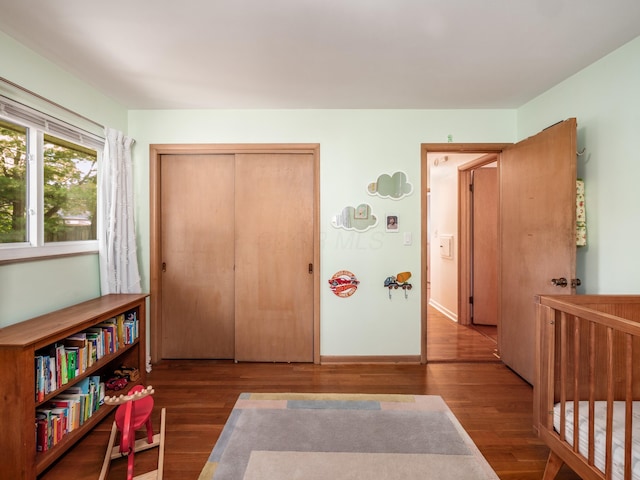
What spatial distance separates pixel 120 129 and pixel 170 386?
2.22 meters

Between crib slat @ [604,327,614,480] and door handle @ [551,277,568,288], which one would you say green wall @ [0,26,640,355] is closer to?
door handle @ [551,277,568,288]

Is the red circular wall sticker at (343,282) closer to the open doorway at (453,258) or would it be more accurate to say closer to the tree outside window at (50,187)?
the open doorway at (453,258)

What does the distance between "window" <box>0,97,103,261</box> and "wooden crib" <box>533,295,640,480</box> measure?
9.43 ft

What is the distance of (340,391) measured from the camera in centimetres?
256

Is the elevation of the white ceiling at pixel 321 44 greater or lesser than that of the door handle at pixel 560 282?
greater

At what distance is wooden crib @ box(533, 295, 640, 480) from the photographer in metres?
1.26

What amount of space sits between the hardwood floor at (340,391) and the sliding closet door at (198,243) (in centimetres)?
46

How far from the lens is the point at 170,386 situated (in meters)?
2.66

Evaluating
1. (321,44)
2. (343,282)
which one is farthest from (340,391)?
(321,44)

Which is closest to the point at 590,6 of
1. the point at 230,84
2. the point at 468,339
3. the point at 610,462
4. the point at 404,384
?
the point at 610,462

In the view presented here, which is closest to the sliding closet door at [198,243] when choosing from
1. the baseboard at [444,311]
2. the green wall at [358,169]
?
the green wall at [358,169]

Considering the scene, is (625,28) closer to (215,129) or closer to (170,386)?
(215,129)

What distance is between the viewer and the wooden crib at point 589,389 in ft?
4.13

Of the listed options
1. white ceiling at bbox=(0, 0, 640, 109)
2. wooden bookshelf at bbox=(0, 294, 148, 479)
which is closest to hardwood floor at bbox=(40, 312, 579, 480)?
wooden bookshelf at bbox=(0, 294, 148, 479)
